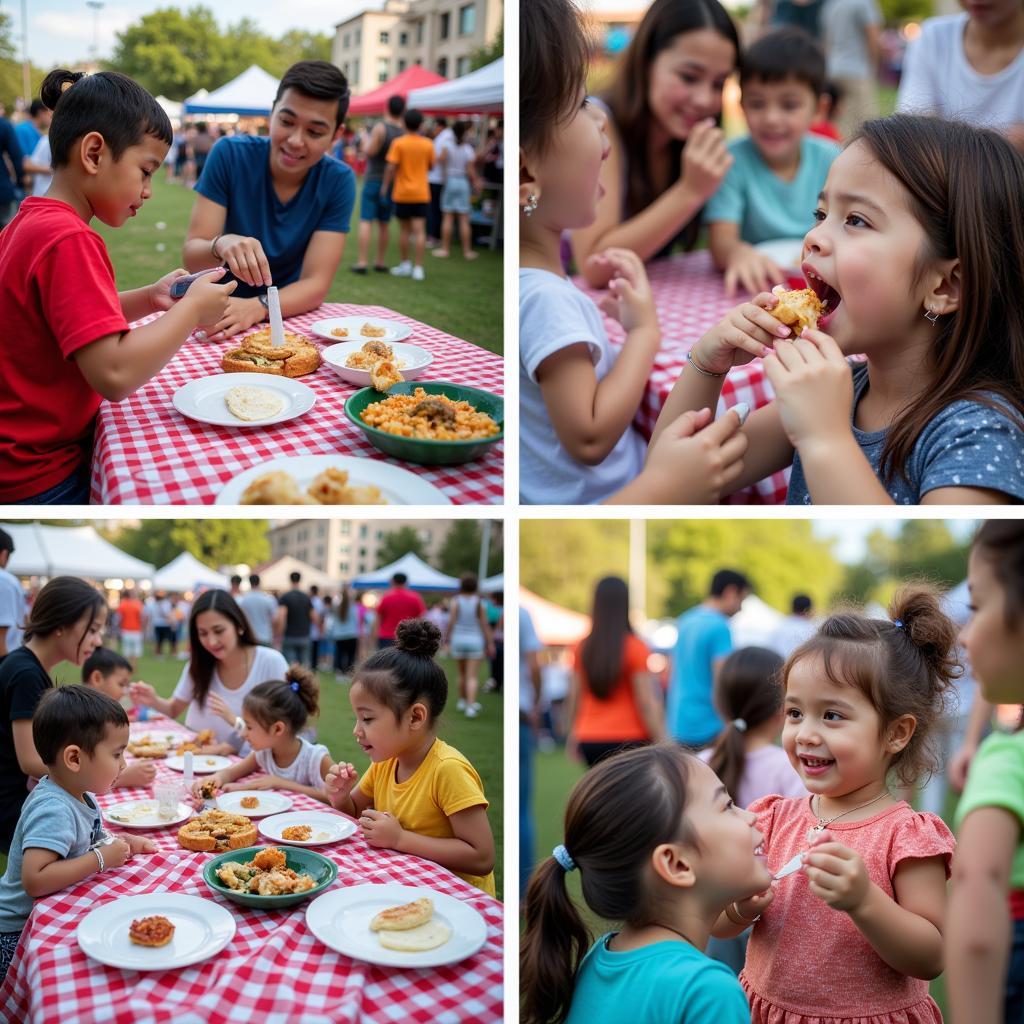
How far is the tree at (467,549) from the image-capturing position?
690 centimetres

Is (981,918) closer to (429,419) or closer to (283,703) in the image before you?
(429,419)

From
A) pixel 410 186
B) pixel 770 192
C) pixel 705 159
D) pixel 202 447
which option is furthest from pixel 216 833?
pixel 410 186

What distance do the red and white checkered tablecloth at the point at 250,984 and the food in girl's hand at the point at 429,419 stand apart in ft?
2.81

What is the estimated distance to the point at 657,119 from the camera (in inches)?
105

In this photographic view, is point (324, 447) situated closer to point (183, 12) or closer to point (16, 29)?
point (183, 12)

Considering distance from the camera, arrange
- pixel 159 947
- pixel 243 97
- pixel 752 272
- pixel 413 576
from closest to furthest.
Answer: pixel 159 947
pixel 243 97
pixel 752 272
pixel 413 576

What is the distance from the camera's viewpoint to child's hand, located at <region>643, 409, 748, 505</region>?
1637 millimetres

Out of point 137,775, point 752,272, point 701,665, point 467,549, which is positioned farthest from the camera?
point 467,549

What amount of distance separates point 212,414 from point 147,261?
0.82 meters

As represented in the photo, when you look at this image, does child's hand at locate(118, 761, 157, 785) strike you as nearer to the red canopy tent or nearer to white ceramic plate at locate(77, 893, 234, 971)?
white ceramic plate at locate(77, 893, 234, 971)

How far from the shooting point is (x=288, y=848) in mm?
1918

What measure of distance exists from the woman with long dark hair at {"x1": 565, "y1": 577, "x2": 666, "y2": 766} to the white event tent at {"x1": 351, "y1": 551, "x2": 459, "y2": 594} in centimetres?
482

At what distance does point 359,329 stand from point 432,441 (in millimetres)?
725

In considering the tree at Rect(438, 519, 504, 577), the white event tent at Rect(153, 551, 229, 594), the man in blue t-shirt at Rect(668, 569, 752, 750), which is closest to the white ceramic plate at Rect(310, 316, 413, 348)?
the man in blue t-shirt at Rect(668, 569, 752, 750)
